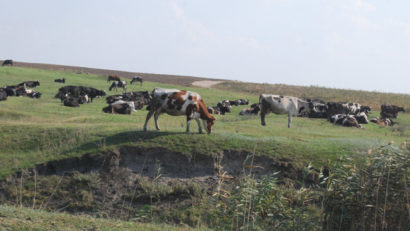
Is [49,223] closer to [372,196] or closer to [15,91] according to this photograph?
[372,196]

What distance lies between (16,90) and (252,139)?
99.9ft

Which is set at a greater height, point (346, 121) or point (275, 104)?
point (275, 104)

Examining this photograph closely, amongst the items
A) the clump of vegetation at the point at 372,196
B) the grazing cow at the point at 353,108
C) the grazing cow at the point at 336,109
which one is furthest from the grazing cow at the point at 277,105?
the clump of vegetation at the point at 372,196

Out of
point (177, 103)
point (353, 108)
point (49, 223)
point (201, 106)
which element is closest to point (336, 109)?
point (353, 108)

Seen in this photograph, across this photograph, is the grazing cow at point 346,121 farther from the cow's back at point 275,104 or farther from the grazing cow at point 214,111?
the grazing cow at point 214,111

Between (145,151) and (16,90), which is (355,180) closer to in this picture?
(145,151)

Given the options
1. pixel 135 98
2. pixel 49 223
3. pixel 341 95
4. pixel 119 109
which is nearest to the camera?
pixel 49 223

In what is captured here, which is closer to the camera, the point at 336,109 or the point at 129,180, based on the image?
the point at 129,180

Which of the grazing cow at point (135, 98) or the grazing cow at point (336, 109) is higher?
the grazing cow at point (336, 109)

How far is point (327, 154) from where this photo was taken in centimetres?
1630

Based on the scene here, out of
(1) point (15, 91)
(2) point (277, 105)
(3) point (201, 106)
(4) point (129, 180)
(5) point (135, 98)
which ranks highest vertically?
(3) point (201, 106)

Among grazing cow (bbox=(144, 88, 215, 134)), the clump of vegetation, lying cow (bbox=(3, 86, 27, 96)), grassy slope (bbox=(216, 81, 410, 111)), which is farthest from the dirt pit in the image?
grassy slope (bbox=(216, 81, 410, 111))

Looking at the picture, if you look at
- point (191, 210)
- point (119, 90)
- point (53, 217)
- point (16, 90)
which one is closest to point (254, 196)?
point (53, 217)

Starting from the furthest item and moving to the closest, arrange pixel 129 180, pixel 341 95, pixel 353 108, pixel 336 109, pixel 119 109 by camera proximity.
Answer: pixel 341 95, pixel 353 108, pixel 336 109, pixel 119 109, pixel 129 180
